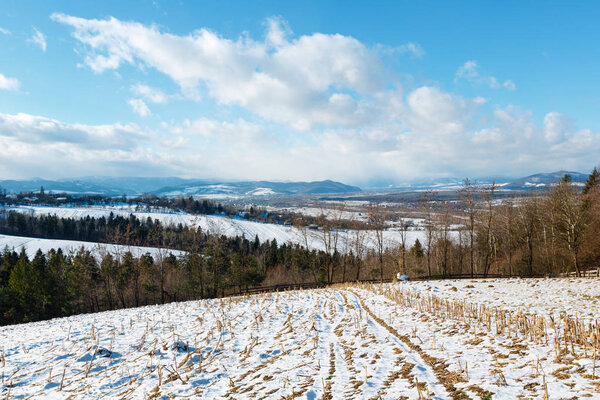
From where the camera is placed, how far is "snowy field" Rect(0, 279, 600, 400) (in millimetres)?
6047

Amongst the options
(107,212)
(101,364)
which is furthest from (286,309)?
(107,212)

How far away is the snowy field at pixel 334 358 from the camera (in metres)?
6.05

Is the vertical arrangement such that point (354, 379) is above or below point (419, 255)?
above

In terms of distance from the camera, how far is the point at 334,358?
344 inches

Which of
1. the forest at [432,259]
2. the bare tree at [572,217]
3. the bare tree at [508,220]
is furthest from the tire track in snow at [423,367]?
the bare tree at [508,220]

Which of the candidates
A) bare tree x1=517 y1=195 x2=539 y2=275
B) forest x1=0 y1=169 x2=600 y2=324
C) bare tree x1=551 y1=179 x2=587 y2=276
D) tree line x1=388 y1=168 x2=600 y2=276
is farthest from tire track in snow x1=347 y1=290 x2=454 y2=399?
bare tree x1=517 y1=195 x2=539 y2=275

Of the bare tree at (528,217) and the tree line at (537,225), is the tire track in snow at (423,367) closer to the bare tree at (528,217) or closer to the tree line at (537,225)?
A: the tree line at (537,225)

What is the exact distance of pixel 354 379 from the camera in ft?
22.7

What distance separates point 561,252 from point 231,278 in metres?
49.8

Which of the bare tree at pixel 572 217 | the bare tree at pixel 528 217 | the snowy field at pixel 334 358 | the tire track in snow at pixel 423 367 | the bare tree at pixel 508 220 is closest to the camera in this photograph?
the tire track in snow at pixel 423 367

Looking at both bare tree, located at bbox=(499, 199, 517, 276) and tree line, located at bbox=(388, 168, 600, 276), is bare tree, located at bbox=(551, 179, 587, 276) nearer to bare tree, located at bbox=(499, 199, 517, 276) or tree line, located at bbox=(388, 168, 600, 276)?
tree line, located at bbox=(388, 168, 600, 276)

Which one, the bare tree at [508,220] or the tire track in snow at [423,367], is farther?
the bare tree at [508,220]

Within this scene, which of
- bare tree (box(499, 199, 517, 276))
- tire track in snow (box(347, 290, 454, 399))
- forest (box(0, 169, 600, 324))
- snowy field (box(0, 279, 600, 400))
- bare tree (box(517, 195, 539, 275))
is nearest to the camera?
tire track in snow (box(347, 290, 454, 399))

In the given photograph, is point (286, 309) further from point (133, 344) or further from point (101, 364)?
point (101, 364)
